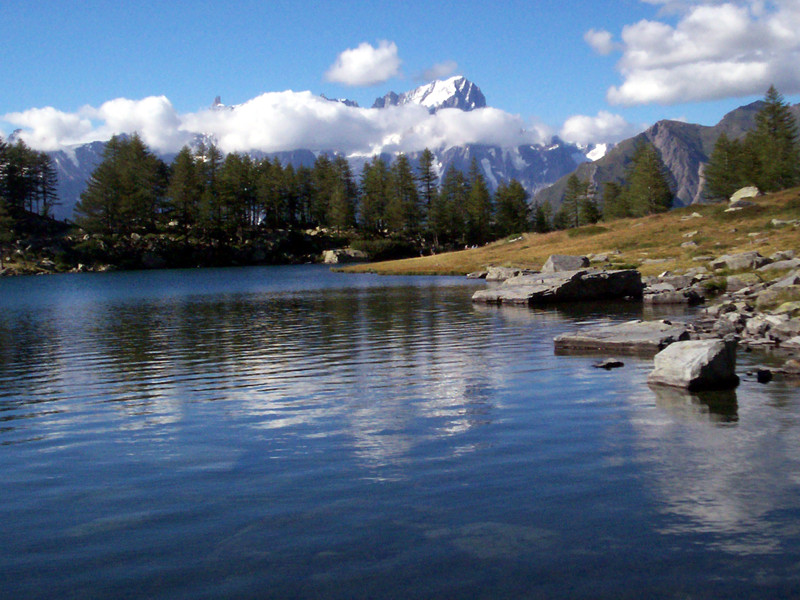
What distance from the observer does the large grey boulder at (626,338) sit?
22891 millimetres

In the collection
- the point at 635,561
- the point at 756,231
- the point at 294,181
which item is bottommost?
the point at 635,561

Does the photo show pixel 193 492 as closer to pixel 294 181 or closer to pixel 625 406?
pixel 625 406

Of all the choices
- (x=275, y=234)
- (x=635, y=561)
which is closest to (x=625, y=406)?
(x=635, y=561)

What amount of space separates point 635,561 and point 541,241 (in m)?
97.7

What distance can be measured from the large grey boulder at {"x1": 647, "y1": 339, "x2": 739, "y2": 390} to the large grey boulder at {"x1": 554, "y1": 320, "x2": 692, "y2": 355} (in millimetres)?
5049

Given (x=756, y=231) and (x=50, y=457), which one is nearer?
(x=50, y=457)

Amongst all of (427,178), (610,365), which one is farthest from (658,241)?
(427,178)

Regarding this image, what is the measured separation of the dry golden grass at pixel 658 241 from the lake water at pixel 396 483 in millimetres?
44281

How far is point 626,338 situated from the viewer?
23.8 meters

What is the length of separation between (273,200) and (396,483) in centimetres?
16964

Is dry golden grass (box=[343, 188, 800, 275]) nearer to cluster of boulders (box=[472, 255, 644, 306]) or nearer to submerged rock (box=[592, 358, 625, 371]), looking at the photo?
cluster of boulders (box=[472, 255, 644, 306])

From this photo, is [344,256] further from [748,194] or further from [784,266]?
[784,266]

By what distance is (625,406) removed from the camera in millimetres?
15539

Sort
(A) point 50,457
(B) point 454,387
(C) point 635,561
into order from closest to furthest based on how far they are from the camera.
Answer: (C) point 635,561 → (A) point 50,457 → (B) point 454,387
